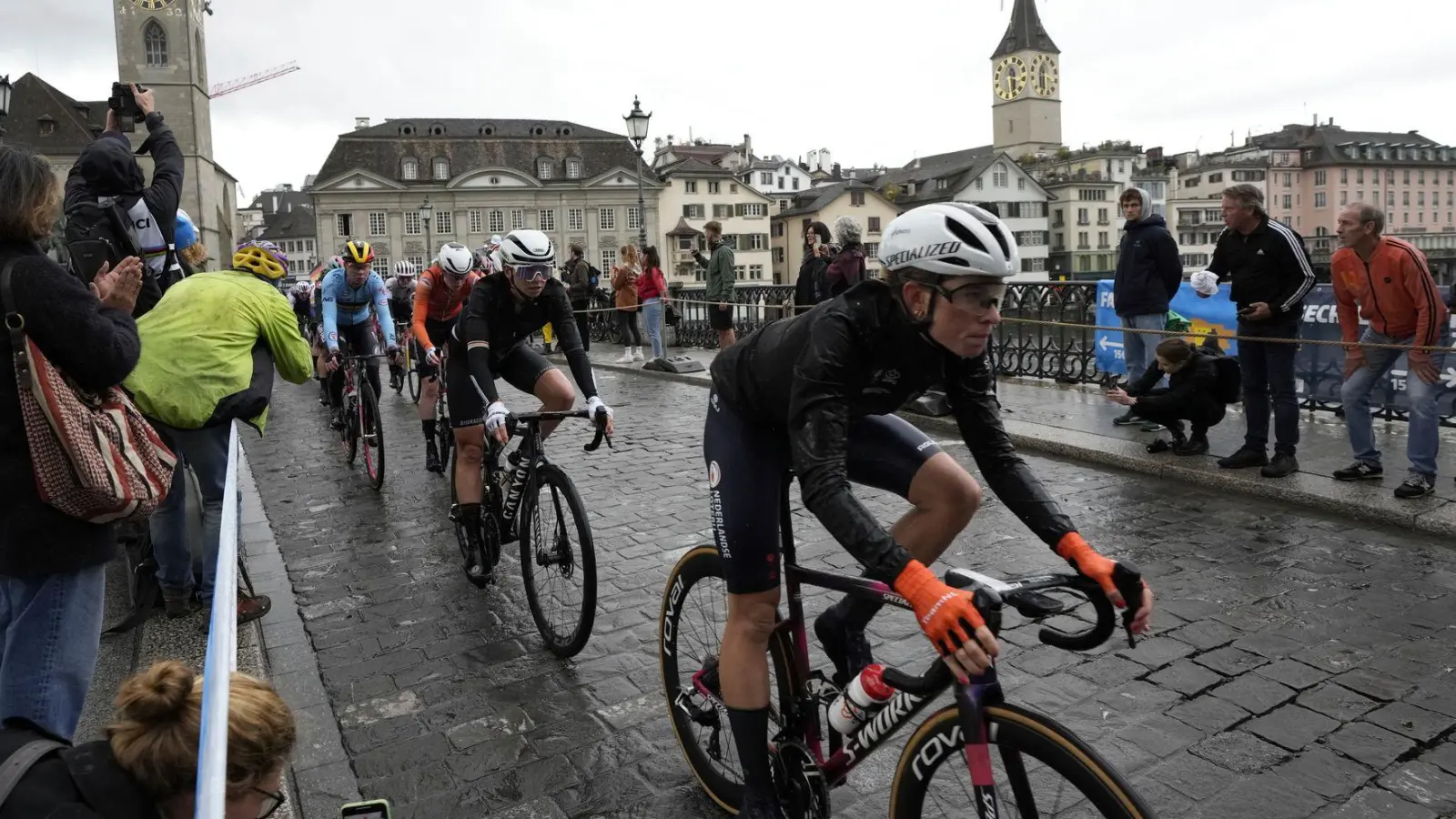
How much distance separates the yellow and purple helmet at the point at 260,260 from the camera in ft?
18.8

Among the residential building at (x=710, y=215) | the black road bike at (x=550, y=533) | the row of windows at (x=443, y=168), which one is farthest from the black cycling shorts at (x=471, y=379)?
the row of windows at (x=443, y=168)

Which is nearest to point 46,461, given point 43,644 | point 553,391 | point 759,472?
point 43,644

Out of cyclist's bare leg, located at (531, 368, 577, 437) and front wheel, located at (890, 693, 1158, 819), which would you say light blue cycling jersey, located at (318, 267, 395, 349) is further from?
front wheel, located at (890, 693, 1158, 819)

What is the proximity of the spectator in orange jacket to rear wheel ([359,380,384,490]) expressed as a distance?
7451 millimetres

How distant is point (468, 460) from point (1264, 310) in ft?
19.9

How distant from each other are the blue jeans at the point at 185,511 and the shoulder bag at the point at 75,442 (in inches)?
82.2

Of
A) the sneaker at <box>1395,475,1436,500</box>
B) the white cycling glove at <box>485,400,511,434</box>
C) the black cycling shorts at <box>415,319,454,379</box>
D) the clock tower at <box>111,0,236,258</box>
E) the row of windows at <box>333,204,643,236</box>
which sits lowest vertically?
the sneaker at <box>1395,475,1436,500</box>

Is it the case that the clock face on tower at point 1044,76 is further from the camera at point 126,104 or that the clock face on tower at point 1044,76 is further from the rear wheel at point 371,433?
the camera at point 126,104

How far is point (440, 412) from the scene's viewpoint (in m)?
9.46

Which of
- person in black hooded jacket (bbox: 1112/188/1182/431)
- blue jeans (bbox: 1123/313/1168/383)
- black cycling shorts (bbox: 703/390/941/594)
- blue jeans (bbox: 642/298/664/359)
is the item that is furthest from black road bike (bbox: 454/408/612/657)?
blue jeans (bbox: 642/298/664/359)

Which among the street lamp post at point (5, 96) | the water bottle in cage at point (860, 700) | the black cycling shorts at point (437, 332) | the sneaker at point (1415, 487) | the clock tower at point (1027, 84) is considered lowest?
the sneaker at point (1415, 487)

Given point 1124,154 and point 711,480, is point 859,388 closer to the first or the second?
point 711,480

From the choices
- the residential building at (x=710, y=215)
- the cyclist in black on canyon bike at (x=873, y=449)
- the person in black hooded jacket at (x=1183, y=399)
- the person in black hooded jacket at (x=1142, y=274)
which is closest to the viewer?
the cyclist in black on canyon bike at (x=873, y=449)

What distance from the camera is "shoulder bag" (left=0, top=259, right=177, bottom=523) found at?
286cm
